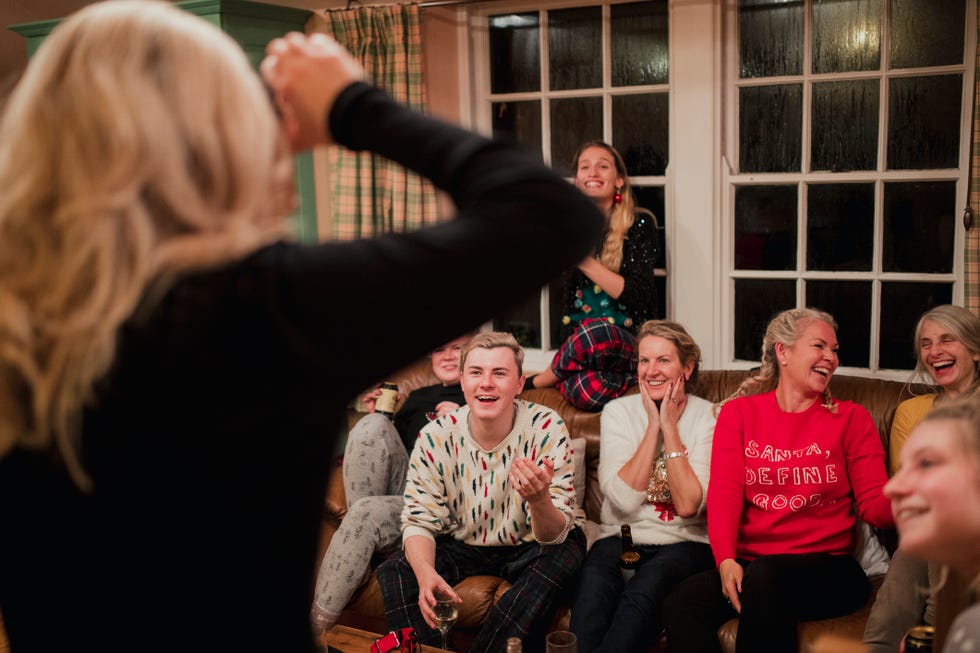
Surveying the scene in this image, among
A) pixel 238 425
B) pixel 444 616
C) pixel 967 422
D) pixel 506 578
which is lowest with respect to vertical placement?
pixel 506 578

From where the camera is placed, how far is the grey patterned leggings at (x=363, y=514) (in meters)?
3.00

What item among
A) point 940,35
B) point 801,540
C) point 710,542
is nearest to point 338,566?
point 710,542

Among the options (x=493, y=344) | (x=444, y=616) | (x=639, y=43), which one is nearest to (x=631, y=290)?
(x=493, y=344)

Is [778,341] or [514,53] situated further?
[514,53]

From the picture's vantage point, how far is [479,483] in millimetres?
2949

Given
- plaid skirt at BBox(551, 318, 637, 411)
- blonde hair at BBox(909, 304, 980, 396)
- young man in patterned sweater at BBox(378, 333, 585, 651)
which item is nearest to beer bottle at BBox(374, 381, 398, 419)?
young man in patterned sweater at BBox(378, 333, 585, 651)

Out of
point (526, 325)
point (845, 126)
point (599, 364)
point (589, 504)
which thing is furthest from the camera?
point (526, 325)

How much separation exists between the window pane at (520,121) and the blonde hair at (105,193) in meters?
3.65

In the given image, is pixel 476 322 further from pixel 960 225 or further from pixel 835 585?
pixel 960 225

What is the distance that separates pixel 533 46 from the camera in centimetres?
411

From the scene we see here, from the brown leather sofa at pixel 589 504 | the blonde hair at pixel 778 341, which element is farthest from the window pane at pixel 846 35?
the brown leather sofa at pixel 589 504

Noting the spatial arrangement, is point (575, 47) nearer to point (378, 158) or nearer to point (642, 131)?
point (642, 131)

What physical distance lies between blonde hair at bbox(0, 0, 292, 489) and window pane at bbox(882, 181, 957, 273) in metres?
3.45

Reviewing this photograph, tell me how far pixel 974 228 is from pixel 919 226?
31cm
